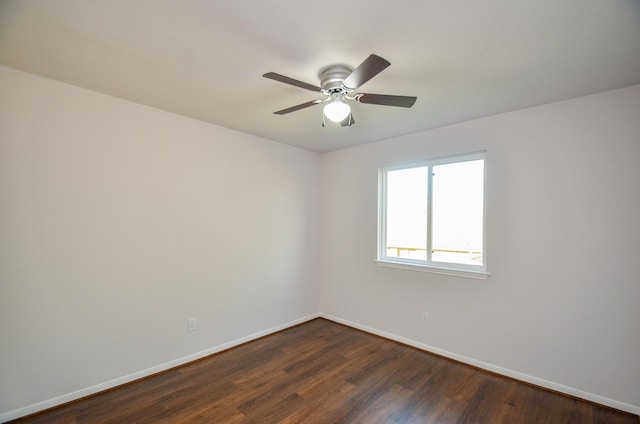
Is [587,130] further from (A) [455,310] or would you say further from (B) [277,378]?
(B) [277,378]

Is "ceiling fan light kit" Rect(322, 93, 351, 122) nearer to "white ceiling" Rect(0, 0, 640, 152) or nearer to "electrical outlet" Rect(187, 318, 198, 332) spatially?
"white ceiling" Rect(0, 0, 640, 152)

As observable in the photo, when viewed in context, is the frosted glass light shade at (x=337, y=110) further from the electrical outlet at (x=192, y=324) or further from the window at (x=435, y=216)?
the electrical outlet at (x=192, y=324)

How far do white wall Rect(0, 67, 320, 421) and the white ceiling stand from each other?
351 mm

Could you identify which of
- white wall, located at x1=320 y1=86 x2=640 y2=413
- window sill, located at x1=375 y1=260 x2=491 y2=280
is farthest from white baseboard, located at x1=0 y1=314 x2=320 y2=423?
white wall, located at x1=320 y1=86 x2=640 y2=413

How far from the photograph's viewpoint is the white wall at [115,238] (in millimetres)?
2037

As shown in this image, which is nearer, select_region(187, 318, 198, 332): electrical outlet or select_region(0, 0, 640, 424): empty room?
select_region(0, 0, 640, 424): empty room

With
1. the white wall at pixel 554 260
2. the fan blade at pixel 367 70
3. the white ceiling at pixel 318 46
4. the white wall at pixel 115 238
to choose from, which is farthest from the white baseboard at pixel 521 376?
the fan blade at pixel 367 70

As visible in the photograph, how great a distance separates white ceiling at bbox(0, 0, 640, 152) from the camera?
1.41 metres

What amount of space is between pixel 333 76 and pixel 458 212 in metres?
2.05

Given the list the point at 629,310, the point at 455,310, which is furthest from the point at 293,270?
the point at 629,310

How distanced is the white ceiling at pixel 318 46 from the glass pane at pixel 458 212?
809 millimetres

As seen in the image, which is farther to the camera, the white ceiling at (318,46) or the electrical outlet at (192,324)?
the electrical outlet at (192,324)

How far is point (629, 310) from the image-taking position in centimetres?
216

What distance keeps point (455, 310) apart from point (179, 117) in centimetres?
345
